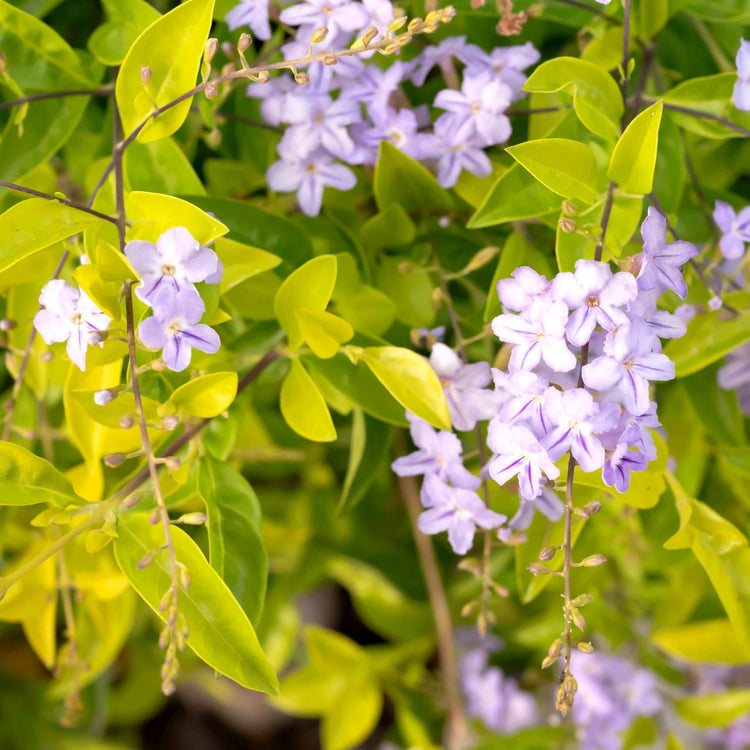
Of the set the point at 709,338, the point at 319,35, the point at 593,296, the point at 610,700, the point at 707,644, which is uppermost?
the point at 319,35

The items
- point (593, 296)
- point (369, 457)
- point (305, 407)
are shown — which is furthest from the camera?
point (369, 457)

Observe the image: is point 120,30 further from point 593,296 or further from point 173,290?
point 593,296

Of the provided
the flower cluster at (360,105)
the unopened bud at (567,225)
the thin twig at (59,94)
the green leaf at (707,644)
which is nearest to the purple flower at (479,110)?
the flower cluster at (360,105)

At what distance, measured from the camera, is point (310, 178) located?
0.50m

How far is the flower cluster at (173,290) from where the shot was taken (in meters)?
0.36

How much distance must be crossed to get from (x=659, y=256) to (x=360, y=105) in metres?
0.23

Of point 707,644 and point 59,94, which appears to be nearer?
point 59,94

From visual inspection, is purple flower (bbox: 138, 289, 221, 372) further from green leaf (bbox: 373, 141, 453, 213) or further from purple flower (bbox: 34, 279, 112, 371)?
green leaf (bbox: 373, 141, 453, 213)

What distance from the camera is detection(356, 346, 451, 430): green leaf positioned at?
1.37ft

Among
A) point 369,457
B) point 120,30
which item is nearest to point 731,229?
point 369,457

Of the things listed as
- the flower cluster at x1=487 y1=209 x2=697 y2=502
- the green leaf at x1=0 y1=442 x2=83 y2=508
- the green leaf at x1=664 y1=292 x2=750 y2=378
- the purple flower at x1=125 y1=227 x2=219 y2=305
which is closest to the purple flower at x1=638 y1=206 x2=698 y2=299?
the flower cluster at x1=487 y1=209 x2=697 y2=502

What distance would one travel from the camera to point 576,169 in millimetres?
416

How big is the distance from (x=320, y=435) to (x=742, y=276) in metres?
0.33

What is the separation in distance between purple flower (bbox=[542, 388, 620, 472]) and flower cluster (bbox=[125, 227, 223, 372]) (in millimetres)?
166
